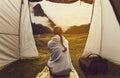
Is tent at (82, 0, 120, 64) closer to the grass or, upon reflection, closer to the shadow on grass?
the grass

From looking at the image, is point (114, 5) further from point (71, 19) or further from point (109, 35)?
point (71, 19)

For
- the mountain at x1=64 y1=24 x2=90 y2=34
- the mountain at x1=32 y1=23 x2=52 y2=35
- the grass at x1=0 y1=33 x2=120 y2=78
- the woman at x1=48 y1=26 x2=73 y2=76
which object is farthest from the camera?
the mountain at x1=64 y1=24 x2=90 y2=34

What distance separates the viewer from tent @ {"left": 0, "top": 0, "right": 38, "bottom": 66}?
591 cm

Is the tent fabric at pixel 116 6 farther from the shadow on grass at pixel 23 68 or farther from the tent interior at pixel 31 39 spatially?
the shadow on grass at pixel 23 68

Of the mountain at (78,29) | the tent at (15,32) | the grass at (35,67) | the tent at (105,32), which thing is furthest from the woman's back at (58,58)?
the mountain at (78,29)

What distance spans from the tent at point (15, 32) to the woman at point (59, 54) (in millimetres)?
1818

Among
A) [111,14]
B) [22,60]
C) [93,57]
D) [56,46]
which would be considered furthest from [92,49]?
[56,46]

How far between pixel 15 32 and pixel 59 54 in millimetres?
2127

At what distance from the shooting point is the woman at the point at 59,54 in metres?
4.31

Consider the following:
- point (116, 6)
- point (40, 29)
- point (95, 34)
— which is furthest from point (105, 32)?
point (40, 29)

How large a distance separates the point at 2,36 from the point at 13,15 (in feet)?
1.70

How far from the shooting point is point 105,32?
19.5ft

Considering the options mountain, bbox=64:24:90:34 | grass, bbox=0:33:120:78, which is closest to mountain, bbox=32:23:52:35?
mountain, bbox=64:24:90:34

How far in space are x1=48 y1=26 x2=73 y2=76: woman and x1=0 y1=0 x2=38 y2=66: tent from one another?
1.82 m
